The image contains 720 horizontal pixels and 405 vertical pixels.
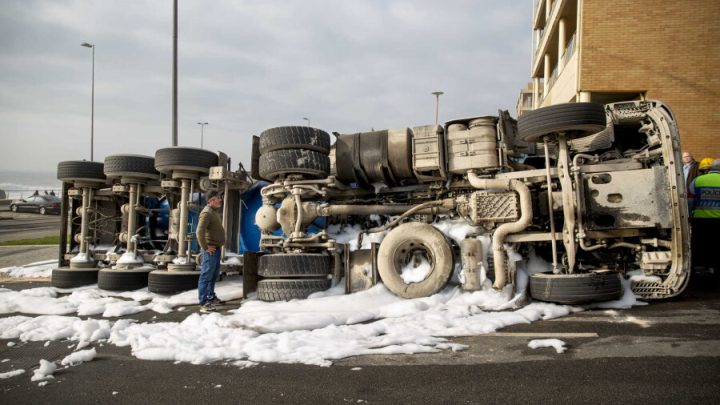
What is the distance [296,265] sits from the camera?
650 cm

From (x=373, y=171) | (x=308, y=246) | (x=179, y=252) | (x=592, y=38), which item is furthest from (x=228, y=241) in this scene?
(x=592, y=38)

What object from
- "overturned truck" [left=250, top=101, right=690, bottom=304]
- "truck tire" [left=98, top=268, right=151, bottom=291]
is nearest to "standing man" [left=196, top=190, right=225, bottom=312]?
"overturned truck" [left=250, top=101, right=690, bottom=304]

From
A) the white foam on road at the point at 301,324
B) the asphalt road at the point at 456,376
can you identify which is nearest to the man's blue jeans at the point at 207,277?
the white foam on road at the point at 301,324

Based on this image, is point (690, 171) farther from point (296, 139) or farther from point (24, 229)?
point (24, 229)

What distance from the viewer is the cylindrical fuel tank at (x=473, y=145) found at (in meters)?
6.38

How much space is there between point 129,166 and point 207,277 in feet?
11.5

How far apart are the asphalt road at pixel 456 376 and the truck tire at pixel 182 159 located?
159 inches

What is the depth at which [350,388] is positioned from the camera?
307cm

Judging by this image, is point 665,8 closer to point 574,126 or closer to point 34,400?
point 574,126

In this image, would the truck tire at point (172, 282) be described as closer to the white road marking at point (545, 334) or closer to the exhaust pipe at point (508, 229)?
the exhaust pipe at point (508, 229)

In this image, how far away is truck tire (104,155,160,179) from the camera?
8.51m

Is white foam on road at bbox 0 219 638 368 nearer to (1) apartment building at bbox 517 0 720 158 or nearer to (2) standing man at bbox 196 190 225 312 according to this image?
(2) standing man at bbox 196 190 225 312

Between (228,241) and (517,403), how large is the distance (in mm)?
6757

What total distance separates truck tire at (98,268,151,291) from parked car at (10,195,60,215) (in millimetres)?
30914
